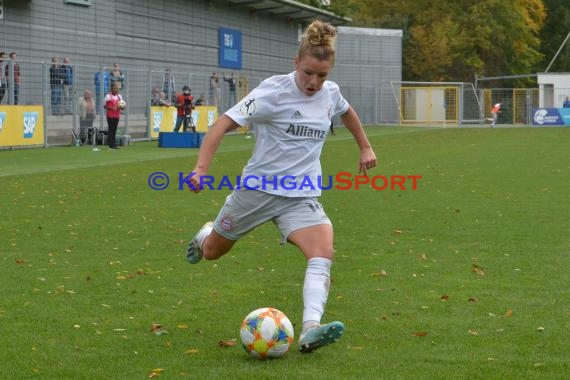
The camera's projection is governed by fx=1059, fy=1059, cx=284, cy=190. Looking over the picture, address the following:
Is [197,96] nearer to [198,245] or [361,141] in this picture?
[198,245]

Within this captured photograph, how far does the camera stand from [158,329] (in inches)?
259

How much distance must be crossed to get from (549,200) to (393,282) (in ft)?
24.3

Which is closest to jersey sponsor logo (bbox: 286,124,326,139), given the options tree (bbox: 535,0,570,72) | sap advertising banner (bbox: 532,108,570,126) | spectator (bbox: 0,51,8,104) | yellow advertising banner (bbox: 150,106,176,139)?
spectator (bbox: 0,51,8,104)

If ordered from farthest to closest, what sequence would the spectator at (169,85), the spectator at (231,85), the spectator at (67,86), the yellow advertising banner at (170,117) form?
the spectator at (231,85)
the spectator at (169,85)
the yellow advertising banner at (170,117)
the spectator at (67,86)

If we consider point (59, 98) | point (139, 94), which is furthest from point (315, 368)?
point (139, 94)

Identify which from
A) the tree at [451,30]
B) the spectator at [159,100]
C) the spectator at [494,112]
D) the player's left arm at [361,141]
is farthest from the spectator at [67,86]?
the tree at [451,30]

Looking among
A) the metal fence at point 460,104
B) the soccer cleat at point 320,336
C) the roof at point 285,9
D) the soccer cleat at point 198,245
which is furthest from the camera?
the metal fence at point 460,104

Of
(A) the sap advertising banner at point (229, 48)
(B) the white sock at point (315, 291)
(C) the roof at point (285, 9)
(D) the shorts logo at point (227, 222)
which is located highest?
(C) the roof at point (285, 9)

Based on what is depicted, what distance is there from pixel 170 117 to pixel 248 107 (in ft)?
103

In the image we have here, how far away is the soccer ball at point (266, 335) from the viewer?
5785mm

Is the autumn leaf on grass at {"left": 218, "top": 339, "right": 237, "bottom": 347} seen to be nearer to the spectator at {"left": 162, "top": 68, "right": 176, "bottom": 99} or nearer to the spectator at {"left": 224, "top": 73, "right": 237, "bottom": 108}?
the spectator at {"left": 162, "top": 68, "right": 176, "bottom": 99}

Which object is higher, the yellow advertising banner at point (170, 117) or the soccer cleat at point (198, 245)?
the yellow advertising banner at point (170, 117)

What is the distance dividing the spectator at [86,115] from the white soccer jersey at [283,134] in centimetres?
2520

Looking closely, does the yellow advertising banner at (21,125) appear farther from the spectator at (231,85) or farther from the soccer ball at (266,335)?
the soccer ball at (266,335)
